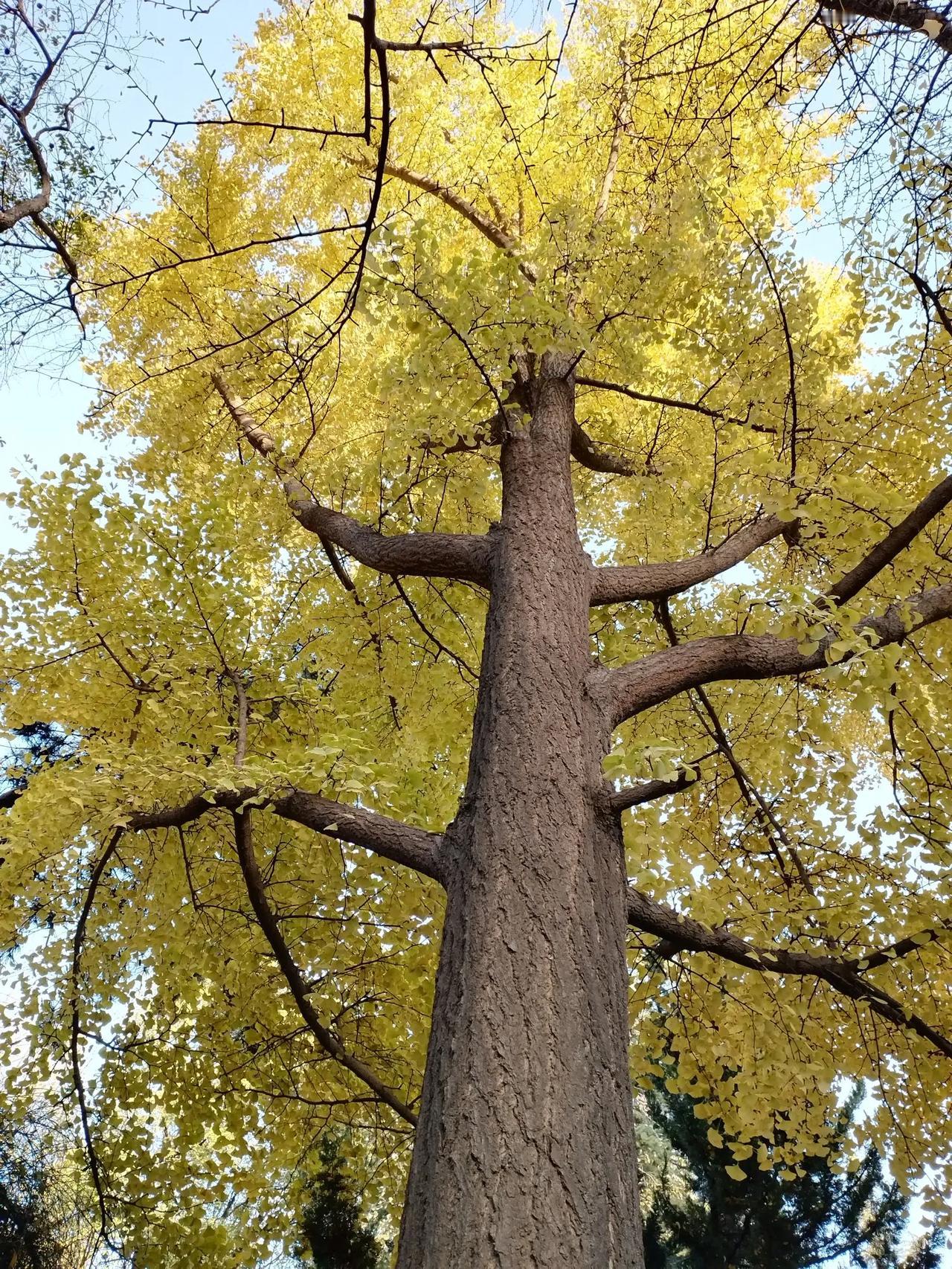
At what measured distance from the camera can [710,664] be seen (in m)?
2.64

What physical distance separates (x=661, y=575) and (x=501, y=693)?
3.60ft

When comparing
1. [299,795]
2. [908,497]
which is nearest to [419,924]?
[299,795]

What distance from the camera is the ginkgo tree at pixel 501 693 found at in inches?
77.0

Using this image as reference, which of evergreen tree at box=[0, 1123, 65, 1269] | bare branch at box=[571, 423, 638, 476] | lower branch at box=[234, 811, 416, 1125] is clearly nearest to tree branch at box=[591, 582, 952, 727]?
lower branch at box=[234, 811, 416, 1125]

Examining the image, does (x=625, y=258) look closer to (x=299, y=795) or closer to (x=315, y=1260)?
(x=299, y=795)

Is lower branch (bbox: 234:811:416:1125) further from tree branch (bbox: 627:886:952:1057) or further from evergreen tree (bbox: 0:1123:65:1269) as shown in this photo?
evergreen tree (bbox: 0:1123:65:1269)

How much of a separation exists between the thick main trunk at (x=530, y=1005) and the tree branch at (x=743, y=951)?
32 centimetres

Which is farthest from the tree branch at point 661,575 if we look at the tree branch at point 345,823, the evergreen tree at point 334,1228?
the evergreen tree at point 334,1228

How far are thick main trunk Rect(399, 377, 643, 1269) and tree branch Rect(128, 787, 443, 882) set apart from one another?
0.48 feet

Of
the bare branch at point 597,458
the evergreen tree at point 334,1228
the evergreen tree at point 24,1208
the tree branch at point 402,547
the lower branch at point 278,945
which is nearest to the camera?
Answer: the lower branch at point 278,945

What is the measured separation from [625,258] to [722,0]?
4.72 m

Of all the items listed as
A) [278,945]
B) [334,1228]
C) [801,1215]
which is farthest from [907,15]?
[334,1228]

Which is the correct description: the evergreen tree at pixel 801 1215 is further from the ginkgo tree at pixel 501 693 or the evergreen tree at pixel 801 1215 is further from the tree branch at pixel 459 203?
the tree branch at pixel 459 203

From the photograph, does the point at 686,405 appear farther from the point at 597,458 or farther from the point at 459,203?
the point at 459,203
